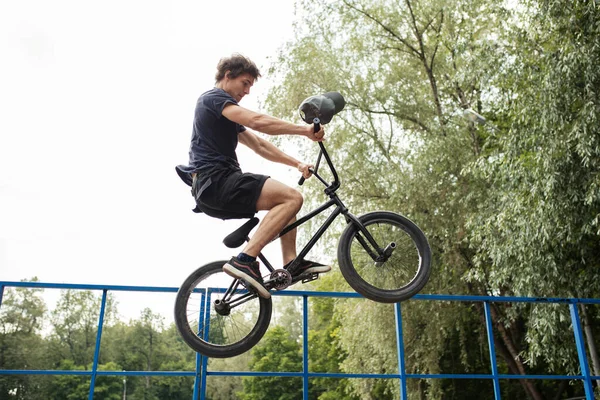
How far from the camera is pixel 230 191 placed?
2939 millimetres

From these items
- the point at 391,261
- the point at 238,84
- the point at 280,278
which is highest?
the point at 238,84

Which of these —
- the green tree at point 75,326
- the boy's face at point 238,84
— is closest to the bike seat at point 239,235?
the boy's face at point 238,84

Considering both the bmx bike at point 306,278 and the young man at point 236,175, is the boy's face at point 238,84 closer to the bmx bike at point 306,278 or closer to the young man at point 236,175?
the young man at point 236,175

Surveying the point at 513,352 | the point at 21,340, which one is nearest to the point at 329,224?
the point at 513,352

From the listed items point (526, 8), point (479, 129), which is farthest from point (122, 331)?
point (526, 8)

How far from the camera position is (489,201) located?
1006 cm

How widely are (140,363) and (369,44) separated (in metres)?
41.7

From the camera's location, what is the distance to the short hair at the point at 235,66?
3.12m

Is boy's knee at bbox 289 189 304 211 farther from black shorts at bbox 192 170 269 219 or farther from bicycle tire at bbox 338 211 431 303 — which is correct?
bicycle tire at bbox 338 211 431 303

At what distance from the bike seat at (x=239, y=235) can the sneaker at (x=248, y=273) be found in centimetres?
22

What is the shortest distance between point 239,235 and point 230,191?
330 mm

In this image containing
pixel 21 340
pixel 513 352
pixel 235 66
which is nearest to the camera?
pixel 235 66

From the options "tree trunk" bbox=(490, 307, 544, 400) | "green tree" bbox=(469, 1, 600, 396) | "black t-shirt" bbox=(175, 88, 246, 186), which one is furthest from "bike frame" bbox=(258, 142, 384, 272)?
"tree trunk" bbox=(490, 307, 544, 400)

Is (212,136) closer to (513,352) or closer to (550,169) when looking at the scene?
(550,169)
